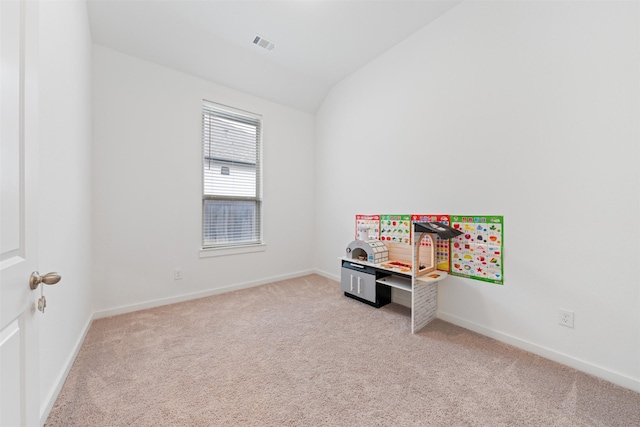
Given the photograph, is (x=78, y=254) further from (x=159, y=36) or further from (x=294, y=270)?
(x=294, y=270)

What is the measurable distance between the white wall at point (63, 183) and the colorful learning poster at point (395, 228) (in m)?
2.86

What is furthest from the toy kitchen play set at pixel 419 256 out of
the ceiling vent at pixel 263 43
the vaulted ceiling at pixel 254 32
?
the ceiling vent at pixel 263 43

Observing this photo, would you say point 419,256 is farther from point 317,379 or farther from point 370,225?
point 317,379

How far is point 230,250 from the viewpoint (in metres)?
3.33

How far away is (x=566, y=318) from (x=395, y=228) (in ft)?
5.15

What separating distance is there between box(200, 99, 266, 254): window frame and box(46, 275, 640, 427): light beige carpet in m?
1.00

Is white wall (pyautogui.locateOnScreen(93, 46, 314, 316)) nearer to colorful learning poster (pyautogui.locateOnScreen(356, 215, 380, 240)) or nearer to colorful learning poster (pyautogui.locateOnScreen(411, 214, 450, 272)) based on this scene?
colorful learning poster (pyautogui.locateOnScreen(356, 215, 380, 240))

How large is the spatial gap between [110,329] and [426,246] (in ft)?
10.3

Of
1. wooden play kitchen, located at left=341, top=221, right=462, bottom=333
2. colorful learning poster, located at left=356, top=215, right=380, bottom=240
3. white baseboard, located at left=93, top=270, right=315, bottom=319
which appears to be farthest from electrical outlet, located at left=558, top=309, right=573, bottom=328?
white baseboard, located at left=93, top=270, right=315, bottom=319

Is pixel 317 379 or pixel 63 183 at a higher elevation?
pixel 63 183

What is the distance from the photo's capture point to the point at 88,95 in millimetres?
2273

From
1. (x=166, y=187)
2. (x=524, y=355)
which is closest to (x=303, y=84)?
(x=166, y=187)

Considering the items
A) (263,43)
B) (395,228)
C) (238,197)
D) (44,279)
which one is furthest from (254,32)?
(44,279)

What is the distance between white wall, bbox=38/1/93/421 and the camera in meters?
1.32
